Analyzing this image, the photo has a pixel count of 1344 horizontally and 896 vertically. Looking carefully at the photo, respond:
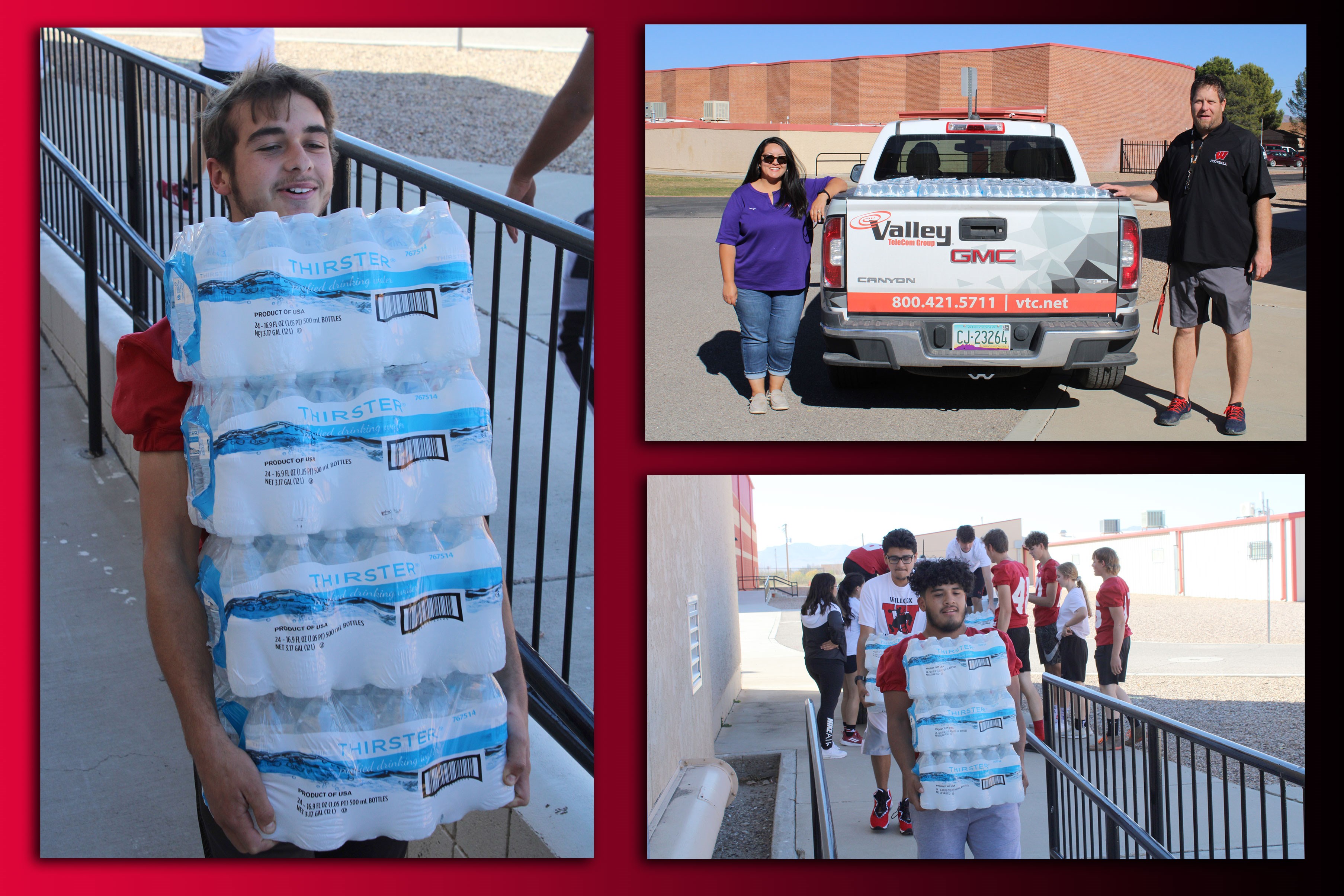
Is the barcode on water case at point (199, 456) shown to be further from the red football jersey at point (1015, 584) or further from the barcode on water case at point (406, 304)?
the red football jersey at point (1015, 584)

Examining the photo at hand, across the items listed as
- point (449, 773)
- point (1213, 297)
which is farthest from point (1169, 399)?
point (449, 773)

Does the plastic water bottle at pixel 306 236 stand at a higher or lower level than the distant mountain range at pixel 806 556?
higher

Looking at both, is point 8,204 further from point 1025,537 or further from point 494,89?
point 1025,537

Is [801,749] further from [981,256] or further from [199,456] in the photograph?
[199,456]

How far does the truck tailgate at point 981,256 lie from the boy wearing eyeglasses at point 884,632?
61 centimetres

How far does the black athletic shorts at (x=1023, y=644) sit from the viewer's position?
256 cm

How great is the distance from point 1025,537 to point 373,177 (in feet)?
9.46

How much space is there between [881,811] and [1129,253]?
4.93 feet

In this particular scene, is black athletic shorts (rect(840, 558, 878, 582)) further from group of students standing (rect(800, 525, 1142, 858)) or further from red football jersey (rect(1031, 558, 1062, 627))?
red football jersey (rect(1031, 558, 1062, 627))

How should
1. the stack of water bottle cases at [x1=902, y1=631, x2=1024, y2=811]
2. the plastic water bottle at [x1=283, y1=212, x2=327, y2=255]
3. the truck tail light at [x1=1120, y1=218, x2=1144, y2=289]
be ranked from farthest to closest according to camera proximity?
the truck tail light at [x1=1120, y1=218, x2=1144, y2=289], the stack of water bottle cases at [x1=902, y1=631, x2=1024, y2=811], the plastic water bottle at [x1=283, y1=212, x2=327, y2=255]

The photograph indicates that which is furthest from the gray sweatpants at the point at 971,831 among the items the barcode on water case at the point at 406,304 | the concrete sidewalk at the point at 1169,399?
the barcode on water case at the point at 406,304

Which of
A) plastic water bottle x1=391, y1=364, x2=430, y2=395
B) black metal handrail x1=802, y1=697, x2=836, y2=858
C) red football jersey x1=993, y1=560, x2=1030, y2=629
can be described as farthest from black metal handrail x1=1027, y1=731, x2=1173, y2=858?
plastic water bottle x1=391, y1=364, x2=430, y2=395

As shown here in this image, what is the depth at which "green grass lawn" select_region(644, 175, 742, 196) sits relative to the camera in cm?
265

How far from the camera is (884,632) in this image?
2.56 m
